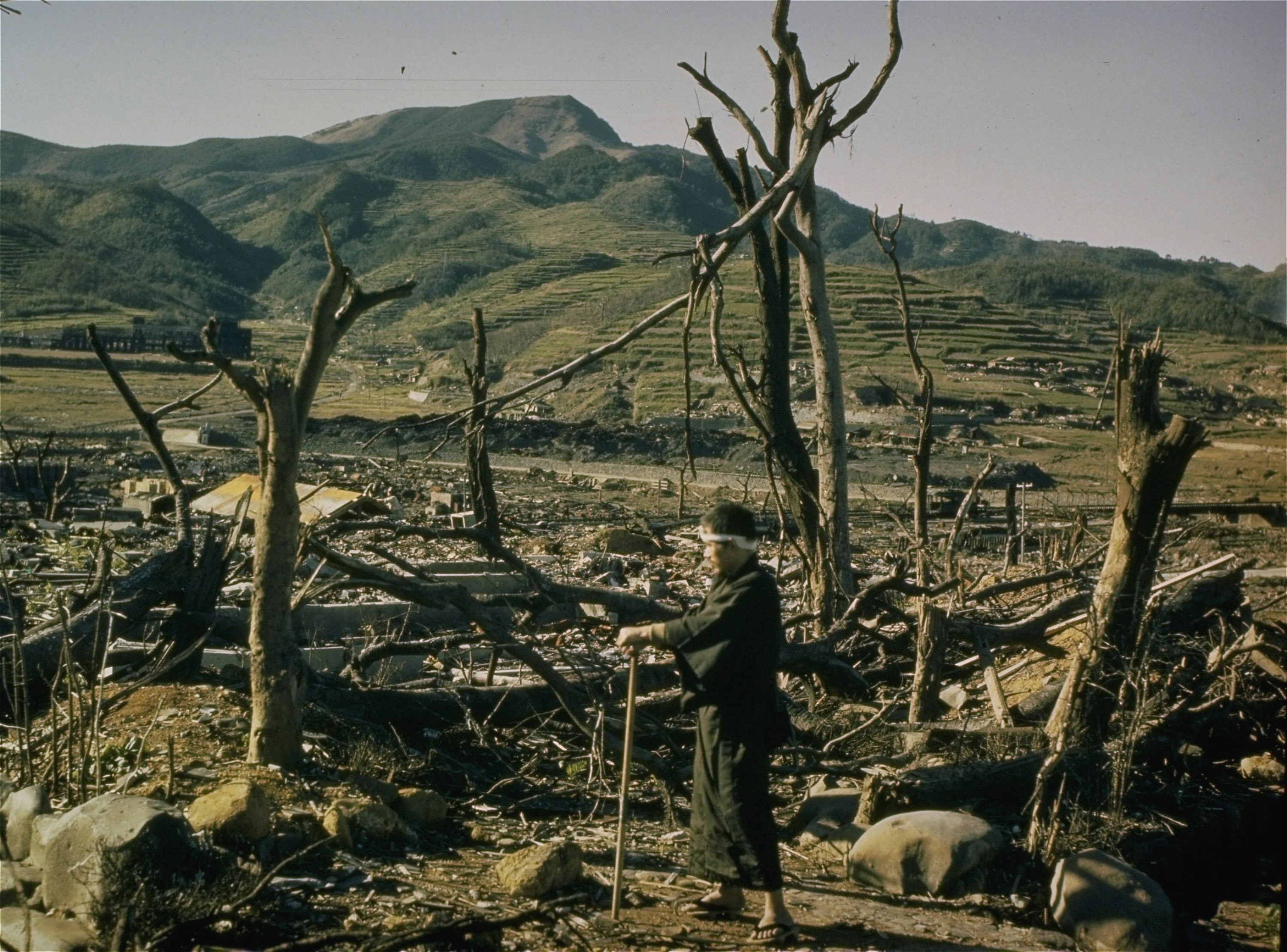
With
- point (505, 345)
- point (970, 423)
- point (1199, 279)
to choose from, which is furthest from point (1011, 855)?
point (1199, 279)

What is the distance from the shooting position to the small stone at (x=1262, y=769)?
792 centimetres

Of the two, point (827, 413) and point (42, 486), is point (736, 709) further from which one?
point (42, 486)

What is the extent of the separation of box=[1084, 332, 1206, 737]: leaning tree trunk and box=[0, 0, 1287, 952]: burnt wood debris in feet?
0.06

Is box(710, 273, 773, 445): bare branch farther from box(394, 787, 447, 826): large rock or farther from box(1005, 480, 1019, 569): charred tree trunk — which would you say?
box(1005, 480, 1019, 569): charred tree trunk

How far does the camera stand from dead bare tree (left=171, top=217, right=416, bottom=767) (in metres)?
5.48

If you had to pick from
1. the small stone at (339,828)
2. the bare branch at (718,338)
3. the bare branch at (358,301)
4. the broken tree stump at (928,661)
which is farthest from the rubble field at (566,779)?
the bare branch at (718,338)

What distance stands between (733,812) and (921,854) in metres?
1.24

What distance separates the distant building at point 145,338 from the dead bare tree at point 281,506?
49.9 metres

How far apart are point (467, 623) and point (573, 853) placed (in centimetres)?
616

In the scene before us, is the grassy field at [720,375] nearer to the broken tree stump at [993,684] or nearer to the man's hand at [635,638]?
the broken tree stump at [993,684]

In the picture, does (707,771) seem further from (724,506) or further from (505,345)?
(505,345)

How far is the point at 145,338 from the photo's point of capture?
65312 mm

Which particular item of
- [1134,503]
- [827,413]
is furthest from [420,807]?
[827,413]

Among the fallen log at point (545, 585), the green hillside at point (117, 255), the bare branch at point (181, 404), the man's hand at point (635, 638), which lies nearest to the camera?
the man's hand at point (635, 638)
